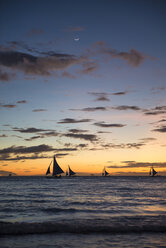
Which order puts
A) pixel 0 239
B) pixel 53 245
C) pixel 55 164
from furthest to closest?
1. pixel 55 164
2. pixel 0 239
3. pixel 53 245

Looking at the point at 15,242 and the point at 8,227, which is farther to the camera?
the point at 8,227

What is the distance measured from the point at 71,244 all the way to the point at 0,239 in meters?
3.75

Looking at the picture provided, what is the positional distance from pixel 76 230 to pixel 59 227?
1227mm

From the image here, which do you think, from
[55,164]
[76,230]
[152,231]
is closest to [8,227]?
[76,230]

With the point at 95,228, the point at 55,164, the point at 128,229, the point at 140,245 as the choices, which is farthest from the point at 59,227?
the point at 55,164

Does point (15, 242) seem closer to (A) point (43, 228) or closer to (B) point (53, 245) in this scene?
(B) point (53, 245)

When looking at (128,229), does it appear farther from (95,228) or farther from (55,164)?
(55,164)

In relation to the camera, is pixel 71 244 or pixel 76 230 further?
pixel 76 230

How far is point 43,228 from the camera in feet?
43.5

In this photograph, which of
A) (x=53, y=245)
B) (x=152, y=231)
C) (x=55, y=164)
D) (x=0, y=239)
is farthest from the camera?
(x=55, y=164)

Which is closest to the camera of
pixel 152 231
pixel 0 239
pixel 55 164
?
pixel 0 239

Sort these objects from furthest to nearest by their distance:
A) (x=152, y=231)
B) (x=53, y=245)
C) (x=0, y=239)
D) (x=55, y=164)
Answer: (x=55, y=164)
(x=152, y=231)
(x=0, y=239)
(x=53, y=245)

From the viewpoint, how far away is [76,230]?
13.2 meters

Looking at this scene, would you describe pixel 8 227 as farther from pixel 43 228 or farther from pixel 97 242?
pixel 97 242
